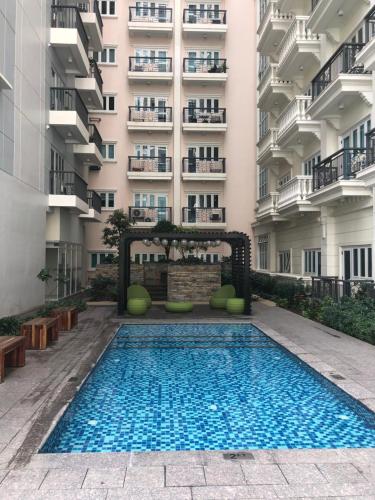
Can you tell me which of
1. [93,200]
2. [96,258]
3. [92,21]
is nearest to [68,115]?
[93,200]

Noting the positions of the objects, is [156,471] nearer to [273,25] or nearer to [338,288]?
[338,288]

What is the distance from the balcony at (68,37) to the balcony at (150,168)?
8266 mm

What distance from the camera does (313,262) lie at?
60.1ft

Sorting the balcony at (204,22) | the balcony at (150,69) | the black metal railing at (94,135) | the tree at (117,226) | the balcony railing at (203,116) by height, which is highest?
the balcony at (204,22)

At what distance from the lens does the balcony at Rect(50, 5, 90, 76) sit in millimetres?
17125

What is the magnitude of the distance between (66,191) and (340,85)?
1139cm

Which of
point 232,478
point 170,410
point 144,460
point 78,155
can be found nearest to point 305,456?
point 232,478

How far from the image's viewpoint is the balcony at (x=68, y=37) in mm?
17125

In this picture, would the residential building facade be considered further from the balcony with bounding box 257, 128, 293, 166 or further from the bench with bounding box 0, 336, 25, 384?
the bench with bounding box 0, 336, 25, 384

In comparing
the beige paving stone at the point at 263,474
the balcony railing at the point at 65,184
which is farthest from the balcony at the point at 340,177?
the beige paving stone at the point at 263,474

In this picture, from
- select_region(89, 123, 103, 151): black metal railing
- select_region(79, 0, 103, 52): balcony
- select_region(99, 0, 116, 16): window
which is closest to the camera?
select_region(79, 0, 103, 52): balcony

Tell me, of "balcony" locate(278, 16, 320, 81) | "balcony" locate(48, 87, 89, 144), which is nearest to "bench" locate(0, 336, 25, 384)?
"balcony" locate(48, 87, 89, 144)

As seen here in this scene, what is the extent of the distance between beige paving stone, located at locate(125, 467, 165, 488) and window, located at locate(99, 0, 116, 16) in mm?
28999

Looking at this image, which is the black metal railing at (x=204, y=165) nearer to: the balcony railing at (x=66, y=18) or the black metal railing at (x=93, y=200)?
the black metal railing at (x=93, y=200)
